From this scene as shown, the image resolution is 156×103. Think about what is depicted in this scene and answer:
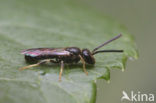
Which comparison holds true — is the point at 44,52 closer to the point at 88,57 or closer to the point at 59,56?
the point at 59,56

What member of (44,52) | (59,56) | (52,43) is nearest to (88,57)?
(59,56)

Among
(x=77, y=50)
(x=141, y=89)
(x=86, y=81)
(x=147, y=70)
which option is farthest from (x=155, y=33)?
(x=86, y=81)

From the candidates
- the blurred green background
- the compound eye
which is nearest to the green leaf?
the compound eye

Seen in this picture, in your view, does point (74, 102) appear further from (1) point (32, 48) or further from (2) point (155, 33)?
(2) point (155, 33)

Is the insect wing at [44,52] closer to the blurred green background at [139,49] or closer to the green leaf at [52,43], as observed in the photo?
the green leaf at [52,43]

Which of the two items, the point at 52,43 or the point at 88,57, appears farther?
the point at 52,43

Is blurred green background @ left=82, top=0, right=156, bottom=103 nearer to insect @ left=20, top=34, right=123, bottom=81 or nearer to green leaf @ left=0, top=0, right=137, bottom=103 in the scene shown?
green leaf @ left=0, top=0, right=137, bottom=103

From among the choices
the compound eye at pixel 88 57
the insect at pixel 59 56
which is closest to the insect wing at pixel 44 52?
the insect at pixel 59 56
